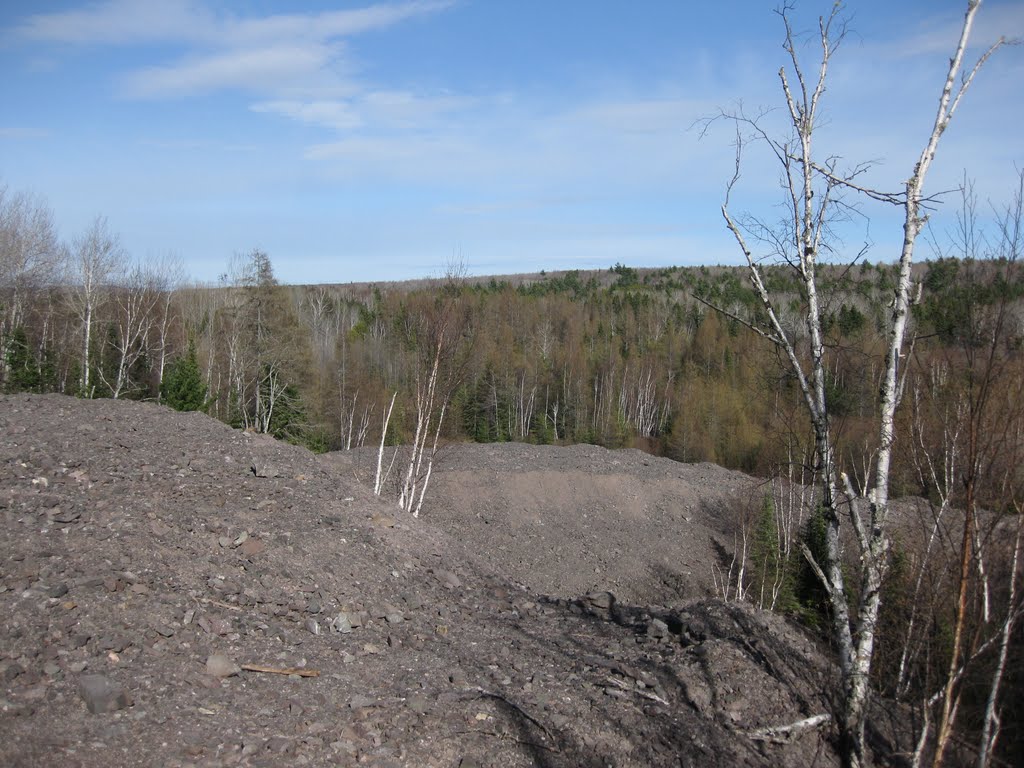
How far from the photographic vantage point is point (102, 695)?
4652mm

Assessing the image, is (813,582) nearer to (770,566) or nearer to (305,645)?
(770,566)

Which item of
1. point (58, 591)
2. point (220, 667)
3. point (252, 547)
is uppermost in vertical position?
point (58, 591)

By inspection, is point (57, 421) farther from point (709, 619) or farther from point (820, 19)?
point (820, 19)

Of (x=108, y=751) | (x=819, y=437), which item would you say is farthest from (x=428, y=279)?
(x=108, y=751)

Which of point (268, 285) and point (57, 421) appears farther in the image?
point (268, 285)

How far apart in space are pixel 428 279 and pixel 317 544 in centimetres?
697

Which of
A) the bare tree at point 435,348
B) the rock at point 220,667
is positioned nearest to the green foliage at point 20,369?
the bare tree at point 435,348

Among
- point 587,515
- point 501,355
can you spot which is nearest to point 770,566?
point 587,515

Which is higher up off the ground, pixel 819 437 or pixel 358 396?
pixel 819 437

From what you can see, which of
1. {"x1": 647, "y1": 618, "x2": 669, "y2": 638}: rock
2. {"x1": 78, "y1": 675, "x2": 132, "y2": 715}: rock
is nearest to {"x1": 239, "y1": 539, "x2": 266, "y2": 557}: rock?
{"x1": 78, "y1": 675, "x2": 132, "y2": 715}: rock

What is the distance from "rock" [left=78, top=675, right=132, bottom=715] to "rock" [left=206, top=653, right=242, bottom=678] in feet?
2.19

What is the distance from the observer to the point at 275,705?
16.7 ft

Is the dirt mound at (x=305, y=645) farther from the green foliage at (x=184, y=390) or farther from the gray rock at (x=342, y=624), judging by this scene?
the green foliage at (x=184, y=390)

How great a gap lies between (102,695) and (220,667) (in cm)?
90
